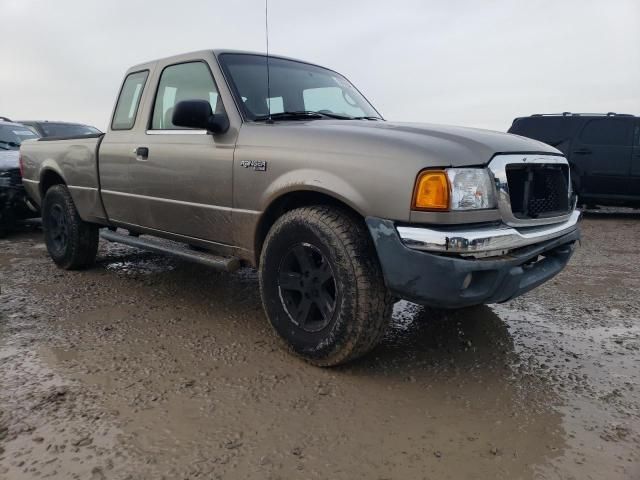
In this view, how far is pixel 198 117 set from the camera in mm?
3025

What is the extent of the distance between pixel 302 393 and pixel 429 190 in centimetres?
120

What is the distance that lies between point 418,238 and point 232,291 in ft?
7.69

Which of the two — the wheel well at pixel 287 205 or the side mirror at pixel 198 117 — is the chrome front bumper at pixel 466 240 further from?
Result: the side mirror at pixel 198 117

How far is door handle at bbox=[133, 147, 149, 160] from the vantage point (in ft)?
12.3

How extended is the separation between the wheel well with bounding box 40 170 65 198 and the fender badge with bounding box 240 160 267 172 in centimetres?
286

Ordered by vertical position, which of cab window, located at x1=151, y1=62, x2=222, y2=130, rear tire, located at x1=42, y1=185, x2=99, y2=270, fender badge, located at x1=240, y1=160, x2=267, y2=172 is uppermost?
cab window, located at x1=151, y1=62, x2=222, y2=130

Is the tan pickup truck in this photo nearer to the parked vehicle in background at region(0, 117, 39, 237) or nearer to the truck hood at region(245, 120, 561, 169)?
the truck hood at region(245, 120, 561, 169)

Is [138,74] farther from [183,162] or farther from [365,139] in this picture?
[365,139]

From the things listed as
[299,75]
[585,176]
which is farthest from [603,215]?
[299,75]

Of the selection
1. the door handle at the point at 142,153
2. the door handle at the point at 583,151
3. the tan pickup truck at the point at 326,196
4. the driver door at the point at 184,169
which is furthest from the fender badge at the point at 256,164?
the door handle at the point at 583,151

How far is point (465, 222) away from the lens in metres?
2.40

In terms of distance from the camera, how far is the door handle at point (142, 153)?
3760 millimetres

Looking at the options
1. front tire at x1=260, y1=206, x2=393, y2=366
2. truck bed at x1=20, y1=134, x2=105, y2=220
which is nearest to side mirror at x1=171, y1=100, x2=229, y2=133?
front tire at x1=260, y1=206, x2=393, y2=366

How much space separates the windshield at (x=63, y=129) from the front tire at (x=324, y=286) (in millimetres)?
→ 8239
